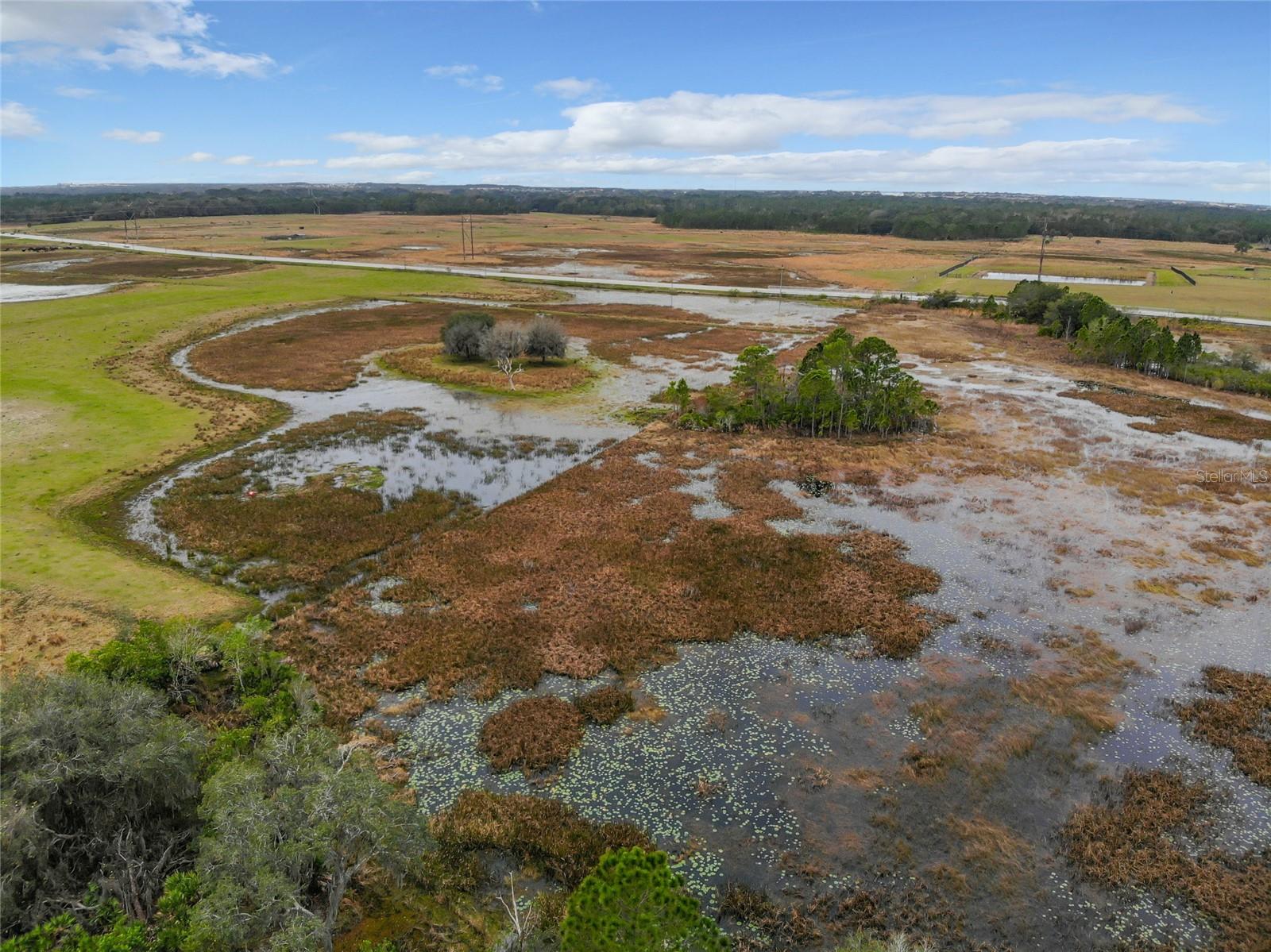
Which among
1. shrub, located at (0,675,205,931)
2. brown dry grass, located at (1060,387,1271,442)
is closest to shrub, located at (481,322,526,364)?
brown dry grass, located at (1060,387,1271,442)

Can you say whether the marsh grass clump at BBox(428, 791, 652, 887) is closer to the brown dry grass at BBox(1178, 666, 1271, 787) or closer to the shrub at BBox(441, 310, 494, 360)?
the brown dry grass at BBox(1178, 666, 1271, 787)

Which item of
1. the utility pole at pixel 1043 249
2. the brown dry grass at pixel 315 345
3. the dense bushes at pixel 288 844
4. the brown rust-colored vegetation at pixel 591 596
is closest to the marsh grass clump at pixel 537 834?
the dense bushes at pixel 288 844

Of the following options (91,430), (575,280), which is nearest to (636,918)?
(91,430)

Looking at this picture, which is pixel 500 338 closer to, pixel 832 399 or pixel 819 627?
pixel 832 399

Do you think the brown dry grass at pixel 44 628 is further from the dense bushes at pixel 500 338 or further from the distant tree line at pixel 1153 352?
the distant tree line at pixel 1153 352

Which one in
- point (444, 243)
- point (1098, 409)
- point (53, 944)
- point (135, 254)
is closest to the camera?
point (53, 944)

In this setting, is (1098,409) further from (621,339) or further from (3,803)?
(3,803)

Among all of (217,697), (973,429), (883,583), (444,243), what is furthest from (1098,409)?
(444,243)
